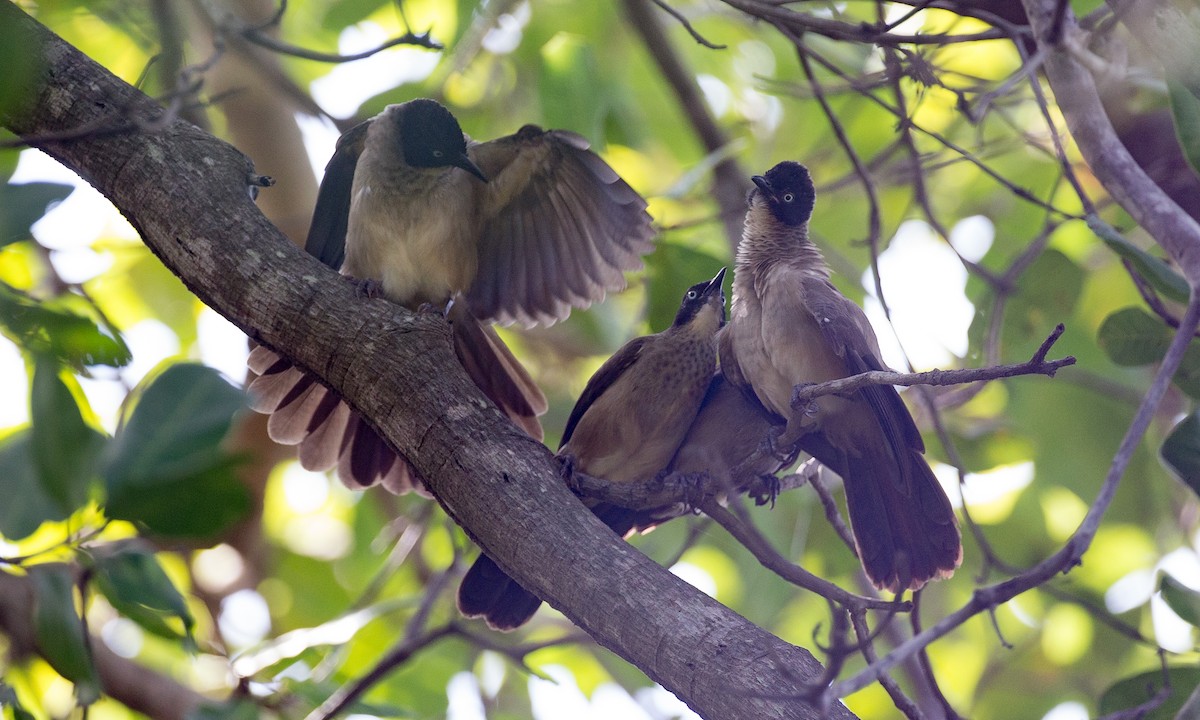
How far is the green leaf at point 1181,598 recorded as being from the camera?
279cm

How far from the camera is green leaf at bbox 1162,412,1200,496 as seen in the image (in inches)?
106

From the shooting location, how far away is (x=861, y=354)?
3.38 m

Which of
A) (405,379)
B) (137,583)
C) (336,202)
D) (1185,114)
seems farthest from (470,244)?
(1185,114)

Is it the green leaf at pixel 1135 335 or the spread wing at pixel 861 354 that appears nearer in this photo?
the green leaf at pixel 1135 335

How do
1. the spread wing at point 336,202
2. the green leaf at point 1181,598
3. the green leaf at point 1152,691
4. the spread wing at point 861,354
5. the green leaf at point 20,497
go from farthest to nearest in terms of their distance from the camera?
the spread wing at point 336,202 < the spread wing at point 861,354 < the green leaf at point 1152,691 < the green leaf at point 1181,598 < the green leaf at point 20,497

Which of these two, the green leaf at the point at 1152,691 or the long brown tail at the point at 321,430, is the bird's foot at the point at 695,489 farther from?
the green leaf at the point at 1152,691

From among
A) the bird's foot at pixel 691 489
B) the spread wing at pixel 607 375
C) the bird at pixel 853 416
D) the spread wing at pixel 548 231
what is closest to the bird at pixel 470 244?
the spread wing at pixel 548 231

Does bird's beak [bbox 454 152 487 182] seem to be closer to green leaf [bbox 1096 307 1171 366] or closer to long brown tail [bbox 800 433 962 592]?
long brown tail [bbox 800 433 962 592]

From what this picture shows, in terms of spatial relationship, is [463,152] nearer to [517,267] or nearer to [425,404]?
[517,267]

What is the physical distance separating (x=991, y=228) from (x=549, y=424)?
2375 millimetres

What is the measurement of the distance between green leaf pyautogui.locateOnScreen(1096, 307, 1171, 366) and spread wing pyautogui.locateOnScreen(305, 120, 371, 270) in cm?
263

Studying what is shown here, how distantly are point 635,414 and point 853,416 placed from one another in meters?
0.72

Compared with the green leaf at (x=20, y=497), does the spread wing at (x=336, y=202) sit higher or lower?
higher

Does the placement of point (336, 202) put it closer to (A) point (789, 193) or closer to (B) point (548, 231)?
(B) point (548, 231)
